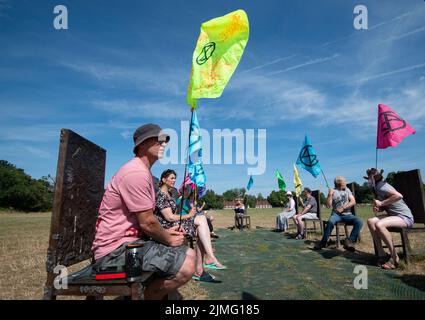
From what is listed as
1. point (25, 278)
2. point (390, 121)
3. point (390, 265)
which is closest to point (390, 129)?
point (390, 121)

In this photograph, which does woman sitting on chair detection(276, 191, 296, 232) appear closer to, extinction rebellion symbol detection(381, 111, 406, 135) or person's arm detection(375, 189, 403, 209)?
extinction rebellion symbol detection(381, 111, 406, 135)

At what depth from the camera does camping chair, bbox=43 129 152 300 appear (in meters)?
2.10

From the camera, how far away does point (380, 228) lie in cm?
500

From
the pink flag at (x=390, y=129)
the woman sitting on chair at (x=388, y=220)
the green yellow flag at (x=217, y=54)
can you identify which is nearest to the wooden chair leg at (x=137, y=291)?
the green yellow flag at (x=217, y=54)

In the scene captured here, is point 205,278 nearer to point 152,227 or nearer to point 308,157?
point 152,227

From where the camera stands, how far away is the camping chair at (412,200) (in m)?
4.88

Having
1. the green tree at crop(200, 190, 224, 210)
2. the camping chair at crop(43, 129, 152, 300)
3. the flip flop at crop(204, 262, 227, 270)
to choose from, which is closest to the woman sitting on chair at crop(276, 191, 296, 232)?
the flip flop at crop(204, 262, 227, 270)

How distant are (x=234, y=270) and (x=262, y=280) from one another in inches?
34.2

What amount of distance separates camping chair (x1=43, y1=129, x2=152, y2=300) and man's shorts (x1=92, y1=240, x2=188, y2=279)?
0.09 metres

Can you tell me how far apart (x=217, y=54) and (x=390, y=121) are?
433 centimetres

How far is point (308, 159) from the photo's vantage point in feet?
33.4
